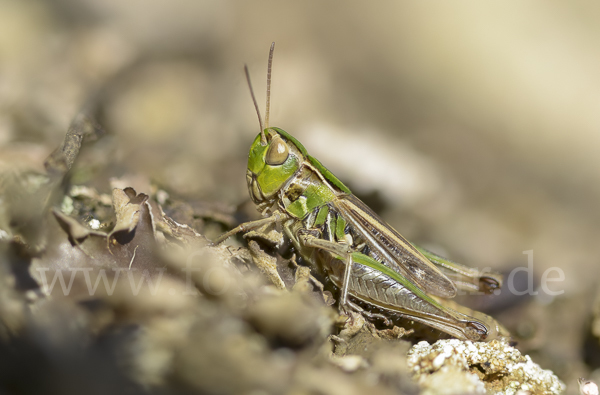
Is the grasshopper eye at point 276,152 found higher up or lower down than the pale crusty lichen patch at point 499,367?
higher up

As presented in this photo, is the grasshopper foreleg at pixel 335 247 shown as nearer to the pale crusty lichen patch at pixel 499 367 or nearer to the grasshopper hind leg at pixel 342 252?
the grasshopper hind leg at pixel 342 252

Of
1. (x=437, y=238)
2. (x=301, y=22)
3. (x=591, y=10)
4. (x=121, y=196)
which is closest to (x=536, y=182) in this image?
(x=437, y=238)

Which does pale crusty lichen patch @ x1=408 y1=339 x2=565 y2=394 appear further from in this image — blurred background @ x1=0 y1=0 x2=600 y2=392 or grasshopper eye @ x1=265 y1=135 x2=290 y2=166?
grasshopper eye @ x1=265 y1=135 x2=290 y2=166

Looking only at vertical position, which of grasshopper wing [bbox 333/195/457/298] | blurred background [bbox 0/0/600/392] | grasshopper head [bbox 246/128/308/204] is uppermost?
blurred background [bbox 0/0/600/392]

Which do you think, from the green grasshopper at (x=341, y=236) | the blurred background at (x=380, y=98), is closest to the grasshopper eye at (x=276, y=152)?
the green grasshopper at (x=341, y=236)


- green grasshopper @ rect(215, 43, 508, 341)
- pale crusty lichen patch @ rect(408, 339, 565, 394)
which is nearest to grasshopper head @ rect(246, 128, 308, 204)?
green grasshopper @ rect(215, 43, 508, 341)

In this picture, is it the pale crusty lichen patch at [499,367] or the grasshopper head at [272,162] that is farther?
the grasshopper head at [272,162]
